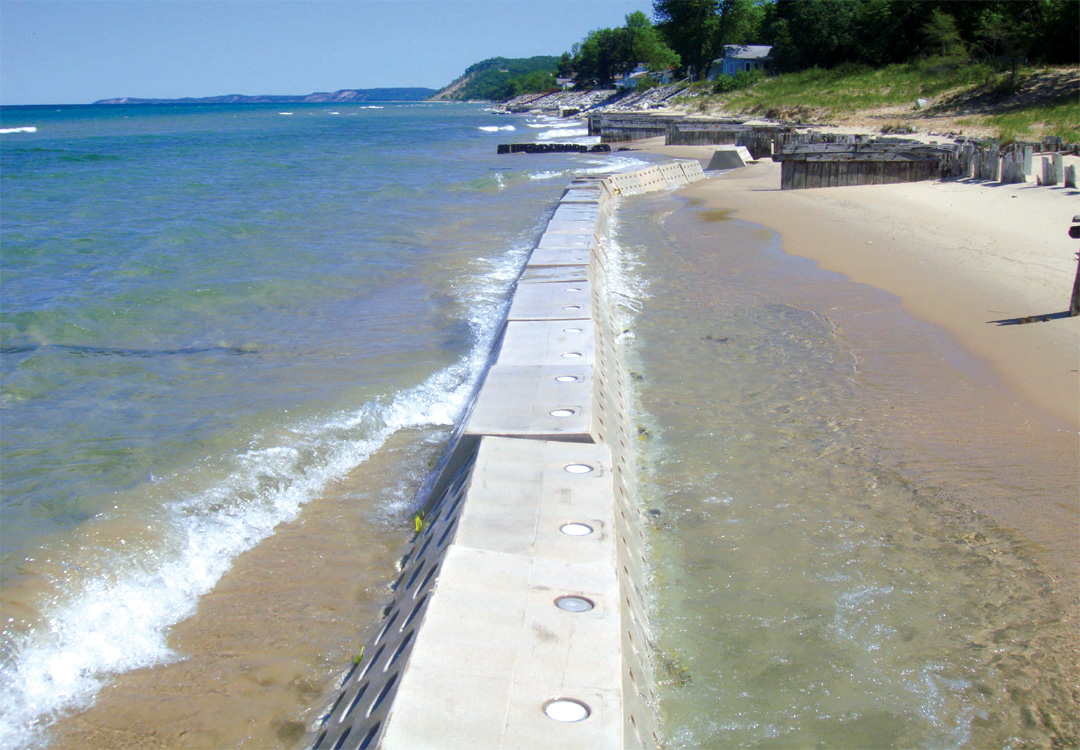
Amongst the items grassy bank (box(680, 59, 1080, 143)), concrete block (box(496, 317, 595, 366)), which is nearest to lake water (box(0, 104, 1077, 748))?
concrete block (box(496, 317, 595, 366))

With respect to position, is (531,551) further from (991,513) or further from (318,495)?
(991,513)

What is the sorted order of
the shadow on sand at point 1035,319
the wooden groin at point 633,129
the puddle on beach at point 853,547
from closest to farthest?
the puddle on beach at point 853,547, the shadow on sand at point 1035,319, the wooden groin at point 633,129

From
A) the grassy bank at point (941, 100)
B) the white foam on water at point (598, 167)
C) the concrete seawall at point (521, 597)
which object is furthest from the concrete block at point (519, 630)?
the white foam on water at point (598, 167)

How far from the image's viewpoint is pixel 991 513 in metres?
4.95

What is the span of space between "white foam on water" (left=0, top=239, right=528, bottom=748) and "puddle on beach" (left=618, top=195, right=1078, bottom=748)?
2169mm

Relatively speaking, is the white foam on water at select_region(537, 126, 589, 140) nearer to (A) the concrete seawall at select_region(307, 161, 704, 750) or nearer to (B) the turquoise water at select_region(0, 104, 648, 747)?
(B) the turquoise water at select_region(0, 104, 648, 747)

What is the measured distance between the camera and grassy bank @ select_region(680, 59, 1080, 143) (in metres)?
27.4

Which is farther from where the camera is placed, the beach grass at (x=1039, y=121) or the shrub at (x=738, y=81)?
the shrub at (x=738, y=81)

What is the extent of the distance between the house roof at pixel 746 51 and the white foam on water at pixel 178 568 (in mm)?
76551

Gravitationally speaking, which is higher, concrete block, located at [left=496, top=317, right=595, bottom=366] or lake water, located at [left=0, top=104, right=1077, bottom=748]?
concrete block, located at [left=496, top=317, right=595, bottom=366]

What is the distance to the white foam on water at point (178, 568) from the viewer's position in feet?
12.6

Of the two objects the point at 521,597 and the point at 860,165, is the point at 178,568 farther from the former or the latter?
the point at 860,165

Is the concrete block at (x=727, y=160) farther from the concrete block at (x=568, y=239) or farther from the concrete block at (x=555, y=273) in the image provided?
the concrete block at (x=555, y=273)

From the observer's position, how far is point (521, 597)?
3438mm
